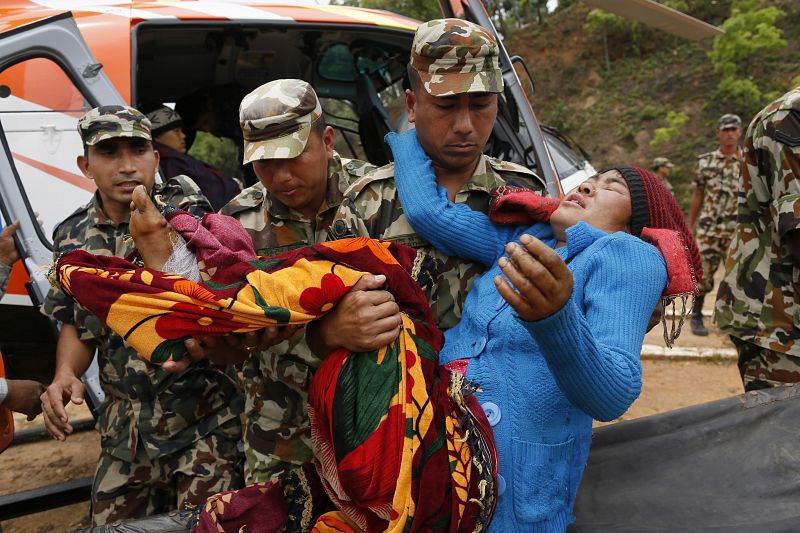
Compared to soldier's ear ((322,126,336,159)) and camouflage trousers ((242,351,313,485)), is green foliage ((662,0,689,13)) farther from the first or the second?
camouflage trousers ((242,351,313,485))

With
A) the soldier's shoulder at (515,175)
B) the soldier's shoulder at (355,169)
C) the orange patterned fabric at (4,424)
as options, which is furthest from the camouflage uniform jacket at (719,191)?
the orange patterned fabric at (4,424)

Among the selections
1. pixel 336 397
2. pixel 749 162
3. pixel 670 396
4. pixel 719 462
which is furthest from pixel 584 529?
pixel 670 396

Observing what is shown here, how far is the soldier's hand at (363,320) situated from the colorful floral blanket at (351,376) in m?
0.02

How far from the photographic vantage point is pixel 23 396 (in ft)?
7.29

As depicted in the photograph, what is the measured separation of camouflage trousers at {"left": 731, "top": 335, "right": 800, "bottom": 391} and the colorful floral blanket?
1.92m

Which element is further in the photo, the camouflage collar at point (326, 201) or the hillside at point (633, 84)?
the hillside at point (633, 84)

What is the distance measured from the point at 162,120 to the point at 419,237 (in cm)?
261

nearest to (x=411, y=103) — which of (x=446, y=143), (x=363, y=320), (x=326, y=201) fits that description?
(x=446, y=143)

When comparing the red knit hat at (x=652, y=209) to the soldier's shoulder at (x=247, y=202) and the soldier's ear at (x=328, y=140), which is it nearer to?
A: the soldier's ear at (x=328, y=140)

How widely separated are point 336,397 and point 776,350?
2239 mm

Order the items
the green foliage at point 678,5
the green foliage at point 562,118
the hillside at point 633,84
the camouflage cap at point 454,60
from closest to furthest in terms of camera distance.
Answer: the camouflage cap at point 454,60
the hillside at point 633,84
the green foliage at point 678,5
the green foliage at point 562,118

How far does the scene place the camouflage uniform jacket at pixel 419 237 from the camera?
195cm

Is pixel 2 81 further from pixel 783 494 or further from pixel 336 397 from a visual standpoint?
pixel 783 494

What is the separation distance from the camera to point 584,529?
1876mm
